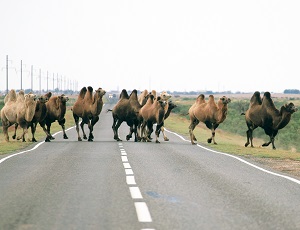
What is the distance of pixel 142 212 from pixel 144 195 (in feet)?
6.02

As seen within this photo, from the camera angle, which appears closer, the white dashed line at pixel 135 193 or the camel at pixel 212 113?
the white dashed line at pixel 135 193

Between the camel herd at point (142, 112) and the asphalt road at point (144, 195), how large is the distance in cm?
1048

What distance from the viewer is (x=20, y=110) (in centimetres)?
2920

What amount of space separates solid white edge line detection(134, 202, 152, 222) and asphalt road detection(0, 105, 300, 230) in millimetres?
12

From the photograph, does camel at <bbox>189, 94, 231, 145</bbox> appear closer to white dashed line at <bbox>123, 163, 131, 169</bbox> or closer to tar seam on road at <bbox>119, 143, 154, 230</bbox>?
white dashed line at <bbox>123, 163, 131, 169</bbox>

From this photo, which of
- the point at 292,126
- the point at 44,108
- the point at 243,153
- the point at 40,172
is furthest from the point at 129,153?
the point at 292,126

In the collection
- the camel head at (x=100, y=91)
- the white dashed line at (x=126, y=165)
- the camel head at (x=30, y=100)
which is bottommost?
the white dashed line at (x=126, y=165)

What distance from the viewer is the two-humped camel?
28.9m

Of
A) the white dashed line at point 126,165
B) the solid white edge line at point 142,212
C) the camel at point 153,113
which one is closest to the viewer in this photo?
the solid white edge line at point 142,212

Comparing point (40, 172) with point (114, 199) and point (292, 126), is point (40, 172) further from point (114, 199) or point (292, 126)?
point (292, 126)

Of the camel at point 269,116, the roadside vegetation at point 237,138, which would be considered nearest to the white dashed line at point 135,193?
the roadside vegetation at point 237,138

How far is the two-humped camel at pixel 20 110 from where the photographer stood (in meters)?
28.9

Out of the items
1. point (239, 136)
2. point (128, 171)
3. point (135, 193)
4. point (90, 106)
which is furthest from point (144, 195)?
point (239, 136)

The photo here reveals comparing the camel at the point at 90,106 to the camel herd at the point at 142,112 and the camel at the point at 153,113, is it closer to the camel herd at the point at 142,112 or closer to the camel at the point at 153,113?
the camel herd at the point at 142,112
